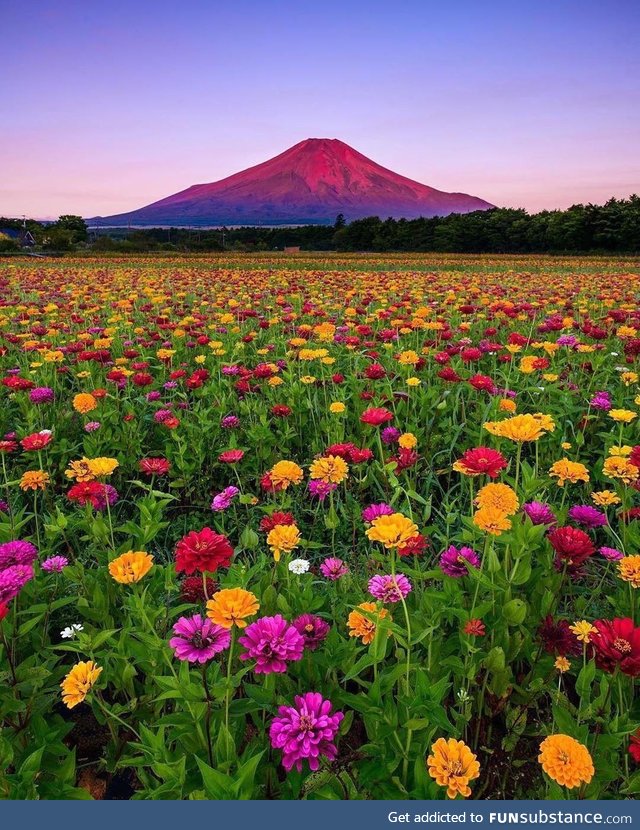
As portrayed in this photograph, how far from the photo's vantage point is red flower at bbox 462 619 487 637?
1.41m

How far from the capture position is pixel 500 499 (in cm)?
148

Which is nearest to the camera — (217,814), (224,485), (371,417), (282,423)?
(217,814)

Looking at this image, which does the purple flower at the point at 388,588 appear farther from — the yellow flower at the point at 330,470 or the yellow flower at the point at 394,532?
the yellow flower at the point at 330,470

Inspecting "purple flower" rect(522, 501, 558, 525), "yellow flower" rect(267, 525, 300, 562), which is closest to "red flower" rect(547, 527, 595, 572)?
"purple flower" rect(522, 501, 558, 525)

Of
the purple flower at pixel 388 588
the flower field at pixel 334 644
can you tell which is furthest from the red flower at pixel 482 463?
the purple flower at pixel 388 588

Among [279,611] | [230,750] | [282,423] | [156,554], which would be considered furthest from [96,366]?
[230,750]

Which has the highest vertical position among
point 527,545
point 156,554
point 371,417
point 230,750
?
point 371,417

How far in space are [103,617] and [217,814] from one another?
34.5 inches

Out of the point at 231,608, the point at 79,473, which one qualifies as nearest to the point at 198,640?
the point at 231,608

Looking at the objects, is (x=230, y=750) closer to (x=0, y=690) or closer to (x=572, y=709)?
(x=0, y=690)

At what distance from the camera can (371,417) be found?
2.06 m

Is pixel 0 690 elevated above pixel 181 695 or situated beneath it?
situated beneath

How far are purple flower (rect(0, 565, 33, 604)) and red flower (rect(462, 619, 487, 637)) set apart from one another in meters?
1.15

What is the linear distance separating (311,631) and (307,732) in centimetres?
35
